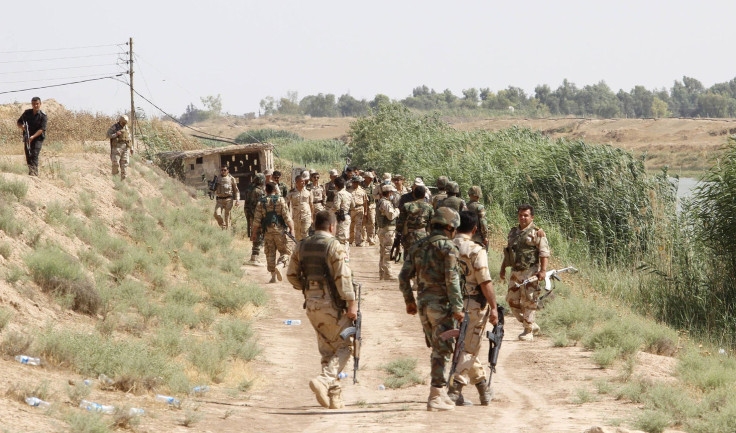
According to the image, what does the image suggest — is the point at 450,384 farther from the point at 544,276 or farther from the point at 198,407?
the point at 544,276

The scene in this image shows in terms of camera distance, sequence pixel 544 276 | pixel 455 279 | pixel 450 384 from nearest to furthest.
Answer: pixel 455 279, pixel 450 384, pixel 544 276

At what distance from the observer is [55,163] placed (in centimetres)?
2105

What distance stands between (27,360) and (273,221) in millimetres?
7766

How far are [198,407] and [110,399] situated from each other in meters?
0.86

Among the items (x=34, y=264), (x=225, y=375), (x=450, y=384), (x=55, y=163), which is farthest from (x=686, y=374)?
(x=55, y=163)

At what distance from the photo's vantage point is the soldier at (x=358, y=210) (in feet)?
71.8

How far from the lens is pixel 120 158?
891 inches

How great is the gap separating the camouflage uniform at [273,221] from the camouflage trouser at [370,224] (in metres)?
6.89

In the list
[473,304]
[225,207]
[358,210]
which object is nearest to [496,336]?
[473,304]

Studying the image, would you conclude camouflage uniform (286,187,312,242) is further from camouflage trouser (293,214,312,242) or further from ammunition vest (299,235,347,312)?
ammunition vest (299,235,347,312)

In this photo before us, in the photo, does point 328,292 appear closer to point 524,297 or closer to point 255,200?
point 524,297

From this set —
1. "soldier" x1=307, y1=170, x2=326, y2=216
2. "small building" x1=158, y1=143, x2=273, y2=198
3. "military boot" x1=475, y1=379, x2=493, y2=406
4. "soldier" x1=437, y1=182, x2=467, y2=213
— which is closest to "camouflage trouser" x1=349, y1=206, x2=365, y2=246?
"soldier" x1=307, y1=170, x2=326, y2=216

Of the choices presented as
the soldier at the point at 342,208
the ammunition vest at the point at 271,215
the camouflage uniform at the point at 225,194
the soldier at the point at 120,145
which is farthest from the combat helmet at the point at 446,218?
the camouflage uniform at the point at 225,194

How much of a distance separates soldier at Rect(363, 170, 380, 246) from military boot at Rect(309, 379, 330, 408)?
14179mm
